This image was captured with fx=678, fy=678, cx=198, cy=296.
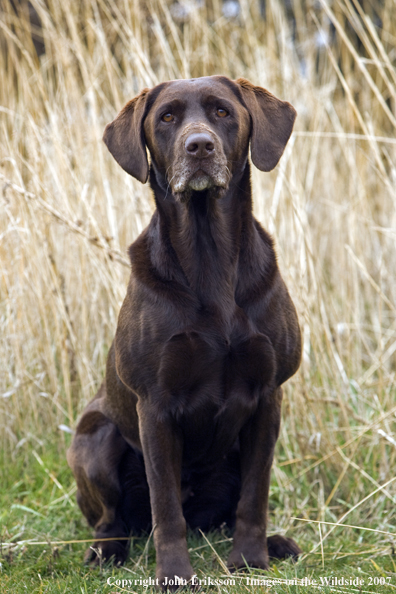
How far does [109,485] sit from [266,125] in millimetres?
1504

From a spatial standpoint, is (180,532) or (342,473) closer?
(180,532)

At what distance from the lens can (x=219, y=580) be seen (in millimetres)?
2334

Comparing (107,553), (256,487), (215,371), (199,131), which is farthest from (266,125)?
(107,553)

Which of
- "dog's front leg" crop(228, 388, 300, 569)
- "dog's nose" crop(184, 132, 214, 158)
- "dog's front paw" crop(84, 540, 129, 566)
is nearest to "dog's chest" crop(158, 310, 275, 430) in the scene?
"dog's front leg" crop(228, 388, 300, 569)

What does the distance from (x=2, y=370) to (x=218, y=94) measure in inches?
82.5

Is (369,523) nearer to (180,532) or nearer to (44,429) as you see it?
(180,532)

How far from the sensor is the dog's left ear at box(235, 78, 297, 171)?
2430 mm

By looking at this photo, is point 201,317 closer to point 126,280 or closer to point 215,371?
point 215,371

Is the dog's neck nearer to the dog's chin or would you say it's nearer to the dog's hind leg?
the dog's chin

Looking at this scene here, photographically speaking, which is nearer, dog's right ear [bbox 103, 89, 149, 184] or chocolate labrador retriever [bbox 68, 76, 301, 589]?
chocolate labrador retriever [bbox 68, 76, 301, 589]

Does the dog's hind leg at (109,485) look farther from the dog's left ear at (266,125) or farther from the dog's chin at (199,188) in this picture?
the dog's left ear at (266,125)

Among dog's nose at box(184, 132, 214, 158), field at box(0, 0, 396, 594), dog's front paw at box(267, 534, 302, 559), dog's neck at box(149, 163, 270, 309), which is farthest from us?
field at box(0, 0, 396, 594)

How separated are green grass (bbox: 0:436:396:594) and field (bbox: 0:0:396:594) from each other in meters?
0.01

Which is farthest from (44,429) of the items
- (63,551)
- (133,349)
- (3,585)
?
(133,349)
